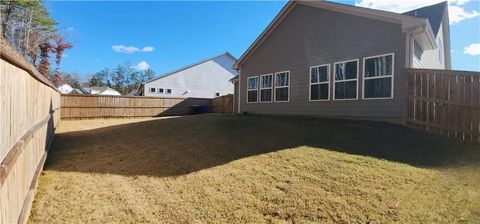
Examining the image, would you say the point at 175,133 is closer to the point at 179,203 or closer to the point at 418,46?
the point at 179,203

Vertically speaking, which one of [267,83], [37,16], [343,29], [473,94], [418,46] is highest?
[37,16]

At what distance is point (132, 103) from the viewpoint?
1802cm

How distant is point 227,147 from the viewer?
5.99 meters

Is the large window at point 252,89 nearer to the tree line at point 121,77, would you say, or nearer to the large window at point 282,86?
the large window at point 282,86

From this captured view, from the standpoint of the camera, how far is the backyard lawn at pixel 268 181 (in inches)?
124

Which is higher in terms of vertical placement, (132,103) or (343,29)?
(343,29)

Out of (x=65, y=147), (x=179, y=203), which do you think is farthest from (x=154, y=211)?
(x=65, y=147)

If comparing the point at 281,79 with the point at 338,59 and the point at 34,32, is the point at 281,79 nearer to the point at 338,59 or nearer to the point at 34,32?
the point at 338,59

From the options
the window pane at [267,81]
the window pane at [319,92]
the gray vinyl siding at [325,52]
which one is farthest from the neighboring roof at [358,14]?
the window pane at [319,92]

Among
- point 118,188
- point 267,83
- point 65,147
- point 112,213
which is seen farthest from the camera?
point 267,83

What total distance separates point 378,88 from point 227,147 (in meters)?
5.67

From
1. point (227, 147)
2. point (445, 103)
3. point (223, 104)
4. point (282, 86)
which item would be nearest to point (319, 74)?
point (282, 86)

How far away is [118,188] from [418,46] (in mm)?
A: 10045

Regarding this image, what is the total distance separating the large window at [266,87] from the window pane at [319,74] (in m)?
2.44
